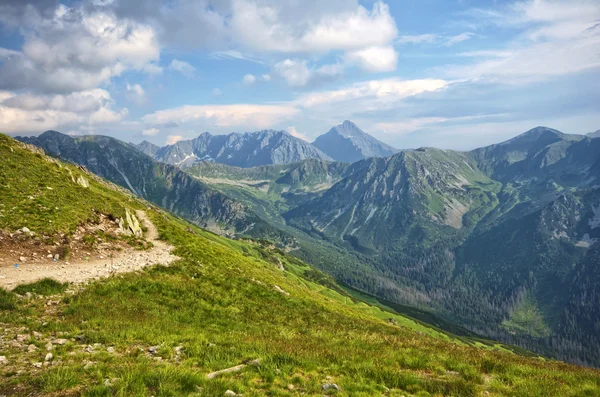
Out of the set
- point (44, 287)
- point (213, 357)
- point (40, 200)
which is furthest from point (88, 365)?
point (40, 200)

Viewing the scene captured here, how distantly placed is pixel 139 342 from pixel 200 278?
619 inches

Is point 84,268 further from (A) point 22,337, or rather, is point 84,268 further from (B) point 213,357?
(B) point 213,357

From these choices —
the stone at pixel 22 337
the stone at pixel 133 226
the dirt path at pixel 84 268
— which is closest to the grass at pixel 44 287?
the dirt path at pixel 84 268

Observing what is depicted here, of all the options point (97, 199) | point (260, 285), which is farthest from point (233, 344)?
point (97, 199)

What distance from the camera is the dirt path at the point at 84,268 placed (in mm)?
23516

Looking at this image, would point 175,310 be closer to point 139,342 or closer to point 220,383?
point 139,342

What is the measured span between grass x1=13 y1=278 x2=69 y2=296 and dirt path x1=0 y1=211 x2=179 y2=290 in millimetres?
630

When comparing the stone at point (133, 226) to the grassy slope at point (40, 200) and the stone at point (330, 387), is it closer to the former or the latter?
the grassy slope at point (40, 200)

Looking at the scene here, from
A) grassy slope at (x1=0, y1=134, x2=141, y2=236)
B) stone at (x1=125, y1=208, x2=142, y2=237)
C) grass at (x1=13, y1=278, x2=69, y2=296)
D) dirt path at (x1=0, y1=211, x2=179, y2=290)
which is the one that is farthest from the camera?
stone at (x1=125, y1=208, x2=142, y2=237)

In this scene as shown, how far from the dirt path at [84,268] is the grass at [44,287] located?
2.07 feet

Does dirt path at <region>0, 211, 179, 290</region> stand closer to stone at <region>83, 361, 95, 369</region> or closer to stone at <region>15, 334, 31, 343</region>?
stone at <region>15, 334, 31, 343</region>

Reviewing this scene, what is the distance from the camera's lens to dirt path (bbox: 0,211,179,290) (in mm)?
23516

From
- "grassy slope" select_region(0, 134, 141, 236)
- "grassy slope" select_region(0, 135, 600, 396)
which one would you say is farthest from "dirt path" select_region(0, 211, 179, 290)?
"grassy slope" select_region(0, 134, 141, 236)

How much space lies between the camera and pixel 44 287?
22688mm
